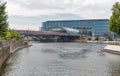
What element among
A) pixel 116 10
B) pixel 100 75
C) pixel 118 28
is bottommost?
pixel 100 75

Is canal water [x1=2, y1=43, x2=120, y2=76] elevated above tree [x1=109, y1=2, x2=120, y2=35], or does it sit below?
below

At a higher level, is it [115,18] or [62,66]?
[115,18]

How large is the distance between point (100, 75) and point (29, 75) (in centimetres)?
806

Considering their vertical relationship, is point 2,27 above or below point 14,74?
above

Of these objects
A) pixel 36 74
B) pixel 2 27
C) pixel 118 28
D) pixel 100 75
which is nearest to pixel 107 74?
pixel 100 75

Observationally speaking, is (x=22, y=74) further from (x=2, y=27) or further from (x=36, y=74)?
(x=2, y=27)

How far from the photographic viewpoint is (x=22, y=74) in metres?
34.0

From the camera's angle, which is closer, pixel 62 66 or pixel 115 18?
pixel 62 66

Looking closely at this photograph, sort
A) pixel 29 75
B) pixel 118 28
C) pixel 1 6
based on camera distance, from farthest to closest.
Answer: pixel 118 28
pixel 1 6
pixel 29 75

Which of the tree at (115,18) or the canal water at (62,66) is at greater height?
the tree at (115,18)

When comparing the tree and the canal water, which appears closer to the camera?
the canal water

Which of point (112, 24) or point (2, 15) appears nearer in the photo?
point (2, 15)

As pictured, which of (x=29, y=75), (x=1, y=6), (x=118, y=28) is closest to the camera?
(x=29, y=75)

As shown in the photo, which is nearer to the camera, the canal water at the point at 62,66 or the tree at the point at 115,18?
the canal water at the point at 62,66
